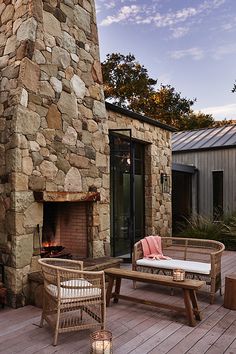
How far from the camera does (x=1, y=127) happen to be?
476 centimetres

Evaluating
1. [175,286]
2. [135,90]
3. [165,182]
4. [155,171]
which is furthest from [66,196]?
[135,90]

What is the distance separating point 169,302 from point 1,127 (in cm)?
348

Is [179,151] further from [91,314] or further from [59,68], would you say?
[91,314]

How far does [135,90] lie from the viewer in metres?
18.4

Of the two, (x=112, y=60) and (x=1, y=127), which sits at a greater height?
(x=112, y=60)

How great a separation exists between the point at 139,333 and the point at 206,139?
1005 cm

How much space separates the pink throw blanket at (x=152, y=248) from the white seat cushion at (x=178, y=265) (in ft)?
0.56

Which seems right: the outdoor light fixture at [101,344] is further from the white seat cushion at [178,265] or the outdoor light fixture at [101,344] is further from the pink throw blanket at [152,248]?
the pink throw blanket at [152,248]

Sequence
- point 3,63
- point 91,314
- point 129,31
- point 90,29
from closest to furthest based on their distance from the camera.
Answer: point 91,314, point 3,63, point 90,29, point 129,31

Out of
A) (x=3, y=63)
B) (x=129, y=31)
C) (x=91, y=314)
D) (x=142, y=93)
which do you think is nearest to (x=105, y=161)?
(x=3, y=63)

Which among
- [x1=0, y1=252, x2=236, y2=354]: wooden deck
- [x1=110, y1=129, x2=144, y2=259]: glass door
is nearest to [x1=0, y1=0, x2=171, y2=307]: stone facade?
[x1=0, y1=252, x2=236, y2=354]: wooden deck

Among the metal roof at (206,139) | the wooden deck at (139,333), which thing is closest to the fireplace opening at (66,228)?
the wooden deck at (139,333)

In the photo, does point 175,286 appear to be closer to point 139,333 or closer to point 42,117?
point 139,333

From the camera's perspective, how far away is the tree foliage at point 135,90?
1833 cm
